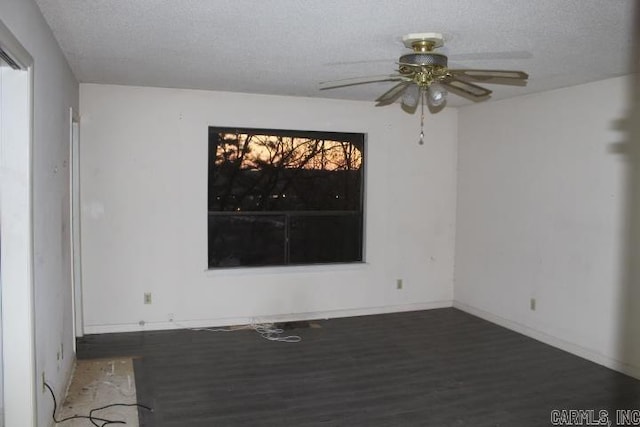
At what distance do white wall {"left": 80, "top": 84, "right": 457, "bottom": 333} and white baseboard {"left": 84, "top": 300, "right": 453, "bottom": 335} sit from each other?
0.01m

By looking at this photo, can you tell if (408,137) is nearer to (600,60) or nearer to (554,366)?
(600,60)

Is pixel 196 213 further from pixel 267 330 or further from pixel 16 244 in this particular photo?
pixel 16 244

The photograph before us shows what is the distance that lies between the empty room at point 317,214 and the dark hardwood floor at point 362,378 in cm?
3

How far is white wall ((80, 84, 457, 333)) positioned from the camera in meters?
4.85

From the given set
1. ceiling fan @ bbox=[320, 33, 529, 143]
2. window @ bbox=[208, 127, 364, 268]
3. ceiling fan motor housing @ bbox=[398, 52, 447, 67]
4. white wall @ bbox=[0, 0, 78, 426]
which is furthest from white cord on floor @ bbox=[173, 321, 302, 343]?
ceiling fan motor housing @ bbox=[398, 52, 447, 67]

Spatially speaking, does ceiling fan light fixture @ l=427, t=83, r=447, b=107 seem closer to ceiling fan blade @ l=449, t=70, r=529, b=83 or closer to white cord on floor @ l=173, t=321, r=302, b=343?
ceiling fan blade @ l=449, t=70, r=529, b=83

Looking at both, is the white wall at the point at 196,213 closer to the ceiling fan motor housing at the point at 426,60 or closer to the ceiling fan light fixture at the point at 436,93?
the ceiling fan light fixture at the point at 436,93

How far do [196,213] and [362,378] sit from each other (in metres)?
2.32

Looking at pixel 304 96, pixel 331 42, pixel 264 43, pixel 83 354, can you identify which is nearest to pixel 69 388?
pixel 83 354

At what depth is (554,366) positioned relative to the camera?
421cm

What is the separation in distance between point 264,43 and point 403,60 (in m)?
0.90

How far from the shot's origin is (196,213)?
5121 millimetres

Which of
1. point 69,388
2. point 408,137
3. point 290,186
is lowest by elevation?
point 69,388

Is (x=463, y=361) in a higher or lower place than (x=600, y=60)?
lower
